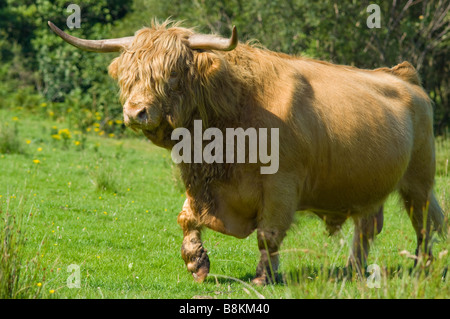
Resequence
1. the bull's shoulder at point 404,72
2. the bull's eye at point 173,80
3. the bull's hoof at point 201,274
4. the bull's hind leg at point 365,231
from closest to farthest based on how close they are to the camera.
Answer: the bull's eye at point 173,80 → the bull's hoof at point 201,274 → the bull's hind leg at point 365,231 → the bull's shoulder at point 404,72

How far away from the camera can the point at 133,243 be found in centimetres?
696

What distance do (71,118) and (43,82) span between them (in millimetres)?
7048

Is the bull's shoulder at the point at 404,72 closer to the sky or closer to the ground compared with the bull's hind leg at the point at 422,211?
closer to the sky

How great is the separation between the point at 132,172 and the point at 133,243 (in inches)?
182

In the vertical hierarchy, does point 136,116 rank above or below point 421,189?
above

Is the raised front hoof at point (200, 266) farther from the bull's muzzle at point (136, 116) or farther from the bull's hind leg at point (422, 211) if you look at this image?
the bull's hind leg at point (422, 211)

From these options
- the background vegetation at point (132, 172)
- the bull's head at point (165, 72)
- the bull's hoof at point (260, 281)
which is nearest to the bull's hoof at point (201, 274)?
the background vegetation at point (132, 172)

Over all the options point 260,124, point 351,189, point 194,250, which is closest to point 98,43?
point 260,124

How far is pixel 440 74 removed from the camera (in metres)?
17.6

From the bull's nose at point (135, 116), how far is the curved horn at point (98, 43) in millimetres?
837

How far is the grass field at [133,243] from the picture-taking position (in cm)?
415

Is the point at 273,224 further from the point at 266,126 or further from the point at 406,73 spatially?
the point at 406,73
